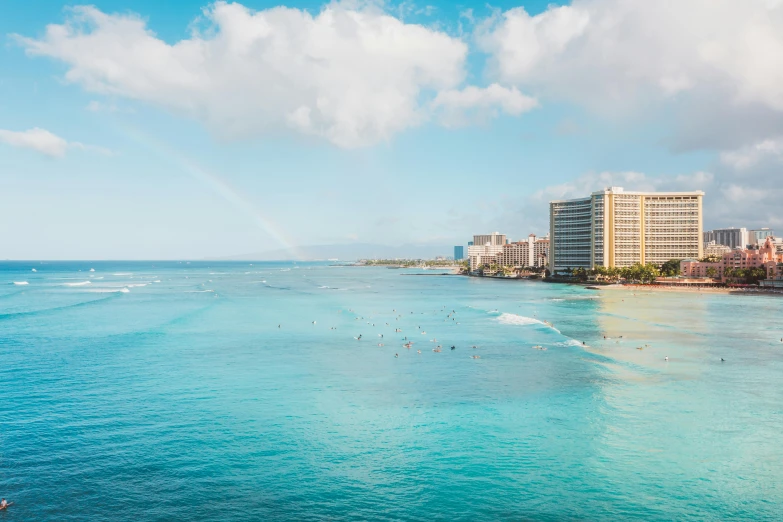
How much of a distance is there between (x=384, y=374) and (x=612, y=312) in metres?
58.7

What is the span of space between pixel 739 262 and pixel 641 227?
1282 inches

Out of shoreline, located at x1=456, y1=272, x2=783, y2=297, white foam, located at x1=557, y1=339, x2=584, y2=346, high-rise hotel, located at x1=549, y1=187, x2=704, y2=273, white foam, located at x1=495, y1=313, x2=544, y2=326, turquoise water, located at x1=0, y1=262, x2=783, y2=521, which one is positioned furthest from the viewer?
high-rise hotel, located at x1=549, y1=187, x2=704, y2=273

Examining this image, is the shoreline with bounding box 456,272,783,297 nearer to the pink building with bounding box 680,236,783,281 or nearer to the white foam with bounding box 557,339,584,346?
the pink building with bounding box 680,236,783,281

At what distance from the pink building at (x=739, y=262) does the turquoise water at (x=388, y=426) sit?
342 ft

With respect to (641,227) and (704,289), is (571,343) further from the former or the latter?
(641,227)

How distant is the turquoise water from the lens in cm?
2181

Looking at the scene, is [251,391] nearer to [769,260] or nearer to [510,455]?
[510,455]

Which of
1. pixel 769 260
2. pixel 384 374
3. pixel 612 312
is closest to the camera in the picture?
pixel 384 374

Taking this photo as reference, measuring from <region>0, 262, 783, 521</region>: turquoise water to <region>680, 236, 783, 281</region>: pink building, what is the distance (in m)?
104

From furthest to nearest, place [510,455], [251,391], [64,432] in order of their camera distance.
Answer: [251,391] → [64,432] → [510,455]

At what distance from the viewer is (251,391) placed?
37.7 metres

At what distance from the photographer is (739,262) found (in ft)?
513

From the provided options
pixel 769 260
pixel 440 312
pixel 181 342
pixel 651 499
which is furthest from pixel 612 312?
pixel 769 260

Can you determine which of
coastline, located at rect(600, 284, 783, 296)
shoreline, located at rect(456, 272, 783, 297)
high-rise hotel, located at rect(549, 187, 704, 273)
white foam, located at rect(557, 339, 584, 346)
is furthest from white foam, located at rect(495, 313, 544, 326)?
high-rise hotel, located at rect(549, 187, 704, 273)
